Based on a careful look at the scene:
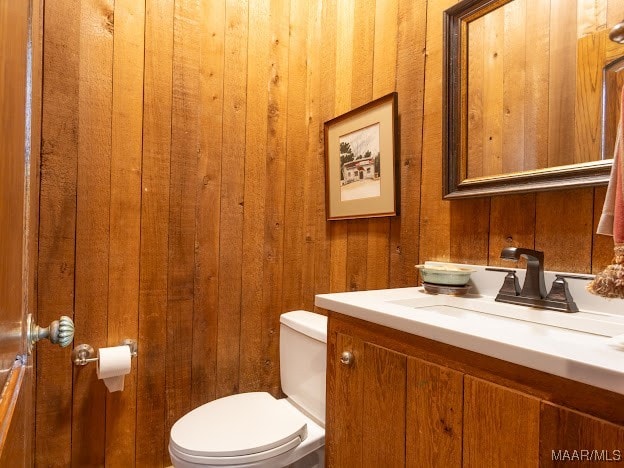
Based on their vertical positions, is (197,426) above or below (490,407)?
below

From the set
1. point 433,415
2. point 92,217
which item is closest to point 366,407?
point 433,415

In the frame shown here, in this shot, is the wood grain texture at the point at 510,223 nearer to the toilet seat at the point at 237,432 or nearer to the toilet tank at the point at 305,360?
the toilet tank at the point at 305,360

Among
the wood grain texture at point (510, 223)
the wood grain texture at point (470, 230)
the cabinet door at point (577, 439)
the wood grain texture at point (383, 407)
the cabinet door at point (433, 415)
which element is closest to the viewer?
the cabinet door at point (577, 439)

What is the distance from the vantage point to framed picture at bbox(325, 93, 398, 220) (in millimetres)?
1413

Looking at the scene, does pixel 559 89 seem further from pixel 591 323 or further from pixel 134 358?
pixel 134 358

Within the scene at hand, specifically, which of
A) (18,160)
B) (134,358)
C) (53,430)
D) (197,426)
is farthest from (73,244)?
(18,160)

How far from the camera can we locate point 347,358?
0.95 metres

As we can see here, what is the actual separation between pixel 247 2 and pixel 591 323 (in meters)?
1.79

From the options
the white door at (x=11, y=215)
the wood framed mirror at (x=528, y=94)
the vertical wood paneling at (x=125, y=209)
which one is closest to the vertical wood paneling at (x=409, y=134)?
the wood framed mirror at (x=528, y=94)

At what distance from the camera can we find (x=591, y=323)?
32.1 inches

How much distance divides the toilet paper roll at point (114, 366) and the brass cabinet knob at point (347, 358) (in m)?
0.86

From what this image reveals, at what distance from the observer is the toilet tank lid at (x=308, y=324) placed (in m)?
1.38

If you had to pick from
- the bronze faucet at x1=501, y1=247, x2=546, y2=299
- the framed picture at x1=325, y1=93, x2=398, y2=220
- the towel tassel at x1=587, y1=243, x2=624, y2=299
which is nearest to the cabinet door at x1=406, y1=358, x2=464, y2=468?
the towel tassel at x1=587, y1=243, x2=624, y2=299

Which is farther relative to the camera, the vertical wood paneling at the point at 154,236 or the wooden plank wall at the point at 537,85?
the vertical wood paneling at the point at 154,236
